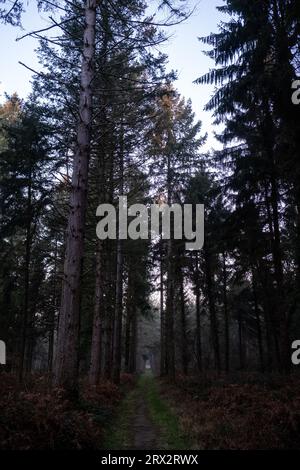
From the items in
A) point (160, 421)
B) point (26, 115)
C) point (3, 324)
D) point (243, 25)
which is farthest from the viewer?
point (3, 324)

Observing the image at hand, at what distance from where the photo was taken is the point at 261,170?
16.4m

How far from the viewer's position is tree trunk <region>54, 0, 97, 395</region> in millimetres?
8469

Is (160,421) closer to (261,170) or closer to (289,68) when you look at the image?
(261,170)

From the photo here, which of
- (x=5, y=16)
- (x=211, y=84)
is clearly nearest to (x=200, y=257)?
(x=211, y=84)

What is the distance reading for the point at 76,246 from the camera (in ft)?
28.9

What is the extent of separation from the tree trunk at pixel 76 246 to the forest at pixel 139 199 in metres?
0.03

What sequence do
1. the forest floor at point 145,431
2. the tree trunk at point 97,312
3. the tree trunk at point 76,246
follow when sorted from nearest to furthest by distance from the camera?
the forest floor at point 145,431
the tree trunk at point 76,246
the tree trunk at point 97,312

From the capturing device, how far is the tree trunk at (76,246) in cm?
847

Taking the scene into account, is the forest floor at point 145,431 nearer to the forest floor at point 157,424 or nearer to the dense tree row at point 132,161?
the forest floor at point 157,424

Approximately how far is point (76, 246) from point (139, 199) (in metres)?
12.1

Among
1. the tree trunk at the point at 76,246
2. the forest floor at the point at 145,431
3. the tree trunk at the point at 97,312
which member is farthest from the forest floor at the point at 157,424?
the tree trunk at the point at 97,312

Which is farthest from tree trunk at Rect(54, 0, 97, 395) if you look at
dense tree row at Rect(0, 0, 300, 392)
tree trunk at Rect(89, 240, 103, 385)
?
tree trunk at Rect(89, 240, 103, 385)

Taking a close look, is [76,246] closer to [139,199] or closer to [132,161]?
[132,161]
